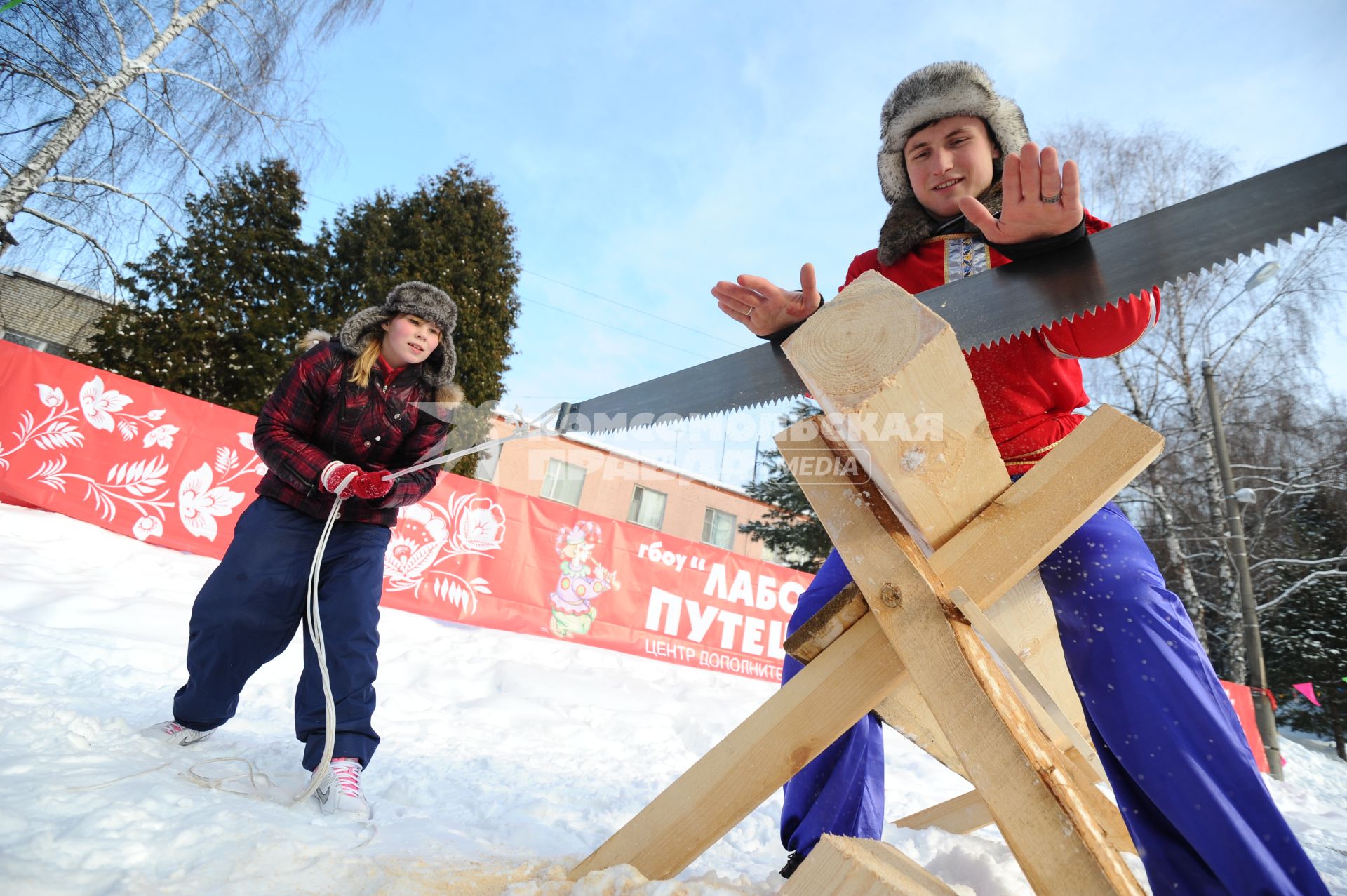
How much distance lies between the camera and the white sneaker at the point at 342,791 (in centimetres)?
189

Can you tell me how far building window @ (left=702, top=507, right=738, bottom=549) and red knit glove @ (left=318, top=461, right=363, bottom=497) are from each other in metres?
16.2

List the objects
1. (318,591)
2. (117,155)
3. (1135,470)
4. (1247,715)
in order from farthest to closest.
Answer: (1247,715) < (117,155) < (318,591) < (1135,470)

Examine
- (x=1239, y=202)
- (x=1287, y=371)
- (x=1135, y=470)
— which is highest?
(x=1287, y=371)

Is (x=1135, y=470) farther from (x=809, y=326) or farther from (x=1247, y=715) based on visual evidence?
(x=1247, y=715)

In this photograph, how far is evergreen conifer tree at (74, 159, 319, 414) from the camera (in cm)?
1141

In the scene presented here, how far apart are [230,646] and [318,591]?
0.95 feet

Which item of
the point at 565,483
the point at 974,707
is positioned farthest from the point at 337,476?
the point at 565,483

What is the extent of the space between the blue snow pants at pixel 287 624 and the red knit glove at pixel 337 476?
0.20m

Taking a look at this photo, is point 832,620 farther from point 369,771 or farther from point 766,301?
point 369,771

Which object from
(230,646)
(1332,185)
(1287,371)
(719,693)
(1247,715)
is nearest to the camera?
(1332,185)

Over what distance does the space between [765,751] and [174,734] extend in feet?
6.59

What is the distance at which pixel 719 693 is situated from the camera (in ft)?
18.6

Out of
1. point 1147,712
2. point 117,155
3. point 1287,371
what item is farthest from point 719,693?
point 1287,371

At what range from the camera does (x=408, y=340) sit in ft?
8.47
